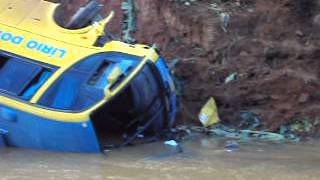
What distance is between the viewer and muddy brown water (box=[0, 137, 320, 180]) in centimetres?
930

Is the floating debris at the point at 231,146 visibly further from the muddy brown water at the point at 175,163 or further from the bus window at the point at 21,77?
the bus window at the point at 21,77

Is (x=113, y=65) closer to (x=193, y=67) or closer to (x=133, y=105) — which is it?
(x=133, y=105)

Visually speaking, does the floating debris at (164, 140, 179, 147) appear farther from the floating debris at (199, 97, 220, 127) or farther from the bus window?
the bus window

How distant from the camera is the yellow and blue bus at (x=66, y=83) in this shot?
10.4 m

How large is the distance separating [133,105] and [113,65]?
104cm

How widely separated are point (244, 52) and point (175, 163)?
11.2ft

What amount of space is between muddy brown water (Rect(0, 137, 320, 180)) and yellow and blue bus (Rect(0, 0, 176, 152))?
301 millimetres

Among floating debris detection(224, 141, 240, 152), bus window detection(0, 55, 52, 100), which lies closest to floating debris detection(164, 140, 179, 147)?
floating debris detection(224, 141, 240, 152)

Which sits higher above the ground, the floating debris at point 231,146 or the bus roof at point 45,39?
the bus roof at point 45,39

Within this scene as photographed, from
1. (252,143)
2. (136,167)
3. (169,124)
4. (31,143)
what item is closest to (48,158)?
(31,143)

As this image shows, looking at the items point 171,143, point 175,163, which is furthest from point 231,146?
point 175,163

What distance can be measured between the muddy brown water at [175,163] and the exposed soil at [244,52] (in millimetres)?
1117

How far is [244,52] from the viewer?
1276 cm

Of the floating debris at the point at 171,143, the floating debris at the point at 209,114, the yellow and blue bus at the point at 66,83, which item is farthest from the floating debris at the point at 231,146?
the yellow and blue bus at the point at 66,83
